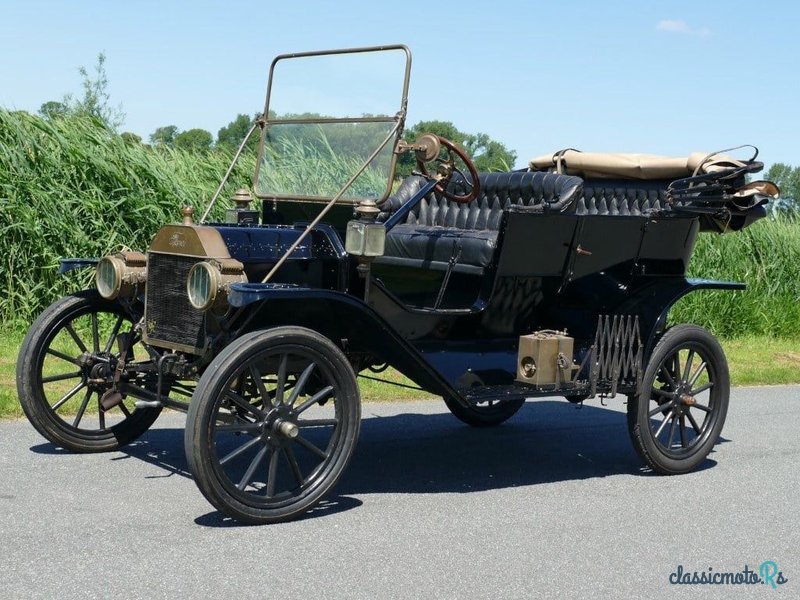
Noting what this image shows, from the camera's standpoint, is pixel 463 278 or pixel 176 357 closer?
pixel 176 357

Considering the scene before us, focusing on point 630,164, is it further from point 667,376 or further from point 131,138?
point 131,138

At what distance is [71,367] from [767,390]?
5.36 metres

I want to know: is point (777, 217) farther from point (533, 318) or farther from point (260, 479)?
point (260, 479)

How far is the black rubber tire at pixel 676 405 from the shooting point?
18.6 feet

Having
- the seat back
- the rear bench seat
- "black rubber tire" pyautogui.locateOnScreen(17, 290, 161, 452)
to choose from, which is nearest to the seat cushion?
→ the rear bench seat

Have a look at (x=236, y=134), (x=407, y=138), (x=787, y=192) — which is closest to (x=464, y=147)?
(x=407, y=138)

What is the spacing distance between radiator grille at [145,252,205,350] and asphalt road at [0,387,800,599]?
644 mm

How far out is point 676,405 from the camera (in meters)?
5.94

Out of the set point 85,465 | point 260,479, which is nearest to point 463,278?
point 260,479

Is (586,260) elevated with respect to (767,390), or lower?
elevated

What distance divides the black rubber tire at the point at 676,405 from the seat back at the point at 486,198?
0.95m

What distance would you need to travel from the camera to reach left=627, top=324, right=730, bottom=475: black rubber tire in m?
5.67

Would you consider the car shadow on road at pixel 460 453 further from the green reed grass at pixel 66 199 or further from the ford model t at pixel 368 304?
the green reed grass at pixel 66 199

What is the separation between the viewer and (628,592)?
3842 millimetres
